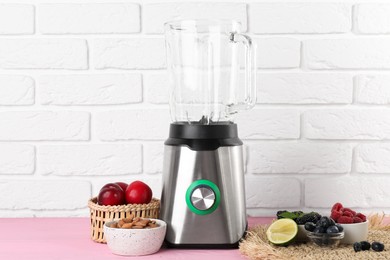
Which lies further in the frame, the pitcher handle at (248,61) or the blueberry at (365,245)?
the pitcher handle at (248,61)

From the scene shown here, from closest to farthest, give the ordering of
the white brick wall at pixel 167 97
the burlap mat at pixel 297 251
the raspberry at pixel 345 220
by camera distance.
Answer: the burlap mat at pixel 297 251 → the raspberry at pixel 345 220 → the white brick wall at pixel 167 97

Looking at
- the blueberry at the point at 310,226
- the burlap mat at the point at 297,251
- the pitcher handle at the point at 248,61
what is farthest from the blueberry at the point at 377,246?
the pitcher handle at the point at 248,61

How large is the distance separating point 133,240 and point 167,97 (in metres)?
0.49

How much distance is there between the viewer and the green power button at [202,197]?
115 cm

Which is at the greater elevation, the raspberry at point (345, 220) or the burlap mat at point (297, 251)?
the raspberry at point (345, 220)

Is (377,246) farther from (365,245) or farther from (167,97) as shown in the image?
(167,97)

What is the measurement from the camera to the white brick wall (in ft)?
4.90

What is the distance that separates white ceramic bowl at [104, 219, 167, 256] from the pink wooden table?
0.05 feet

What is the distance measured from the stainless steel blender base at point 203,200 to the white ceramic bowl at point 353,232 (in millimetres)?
205

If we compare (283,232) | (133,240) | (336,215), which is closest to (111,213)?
(133,240)

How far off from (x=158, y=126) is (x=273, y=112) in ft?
0.96

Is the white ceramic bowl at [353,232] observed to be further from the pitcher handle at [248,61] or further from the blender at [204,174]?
the pitcher handle at [248,61]

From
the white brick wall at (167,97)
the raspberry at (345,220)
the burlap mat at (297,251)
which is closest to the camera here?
the burlap mat at (297,251)

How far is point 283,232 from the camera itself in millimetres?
1150
